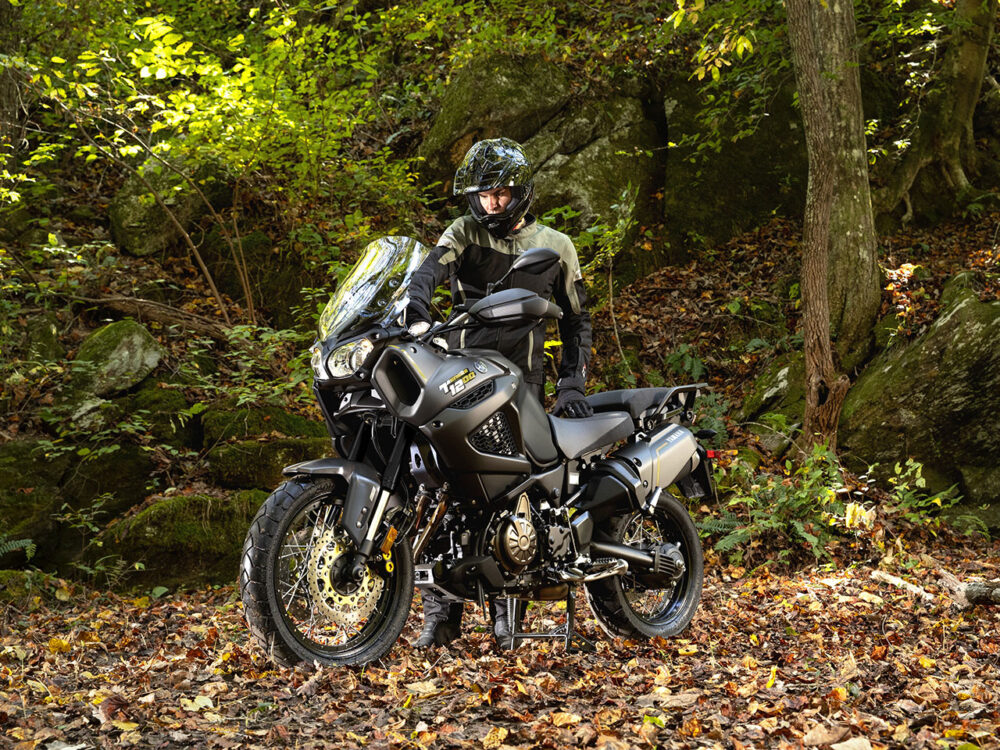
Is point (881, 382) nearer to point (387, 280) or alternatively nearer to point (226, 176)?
point (387, 280)

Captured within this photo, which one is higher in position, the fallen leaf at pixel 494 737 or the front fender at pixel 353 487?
the front fender at pixel 353 487

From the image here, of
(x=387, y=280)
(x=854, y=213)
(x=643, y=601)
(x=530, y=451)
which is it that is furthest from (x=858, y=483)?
(x=387, y=280)

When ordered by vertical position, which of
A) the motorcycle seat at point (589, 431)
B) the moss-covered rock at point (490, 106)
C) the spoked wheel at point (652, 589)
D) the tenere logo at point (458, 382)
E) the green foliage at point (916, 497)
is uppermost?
the moss-covered rock at point (490, 106)

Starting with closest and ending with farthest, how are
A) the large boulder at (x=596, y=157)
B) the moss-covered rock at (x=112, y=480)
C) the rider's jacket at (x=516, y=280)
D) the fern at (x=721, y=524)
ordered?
the rider's jacket at (x=516, y=280)
the fern at (x=721, y=524)
the moss-covered rock at (x=112, y=480)
the large boulder at (x=596, y=157)

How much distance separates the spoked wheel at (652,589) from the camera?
477 centimetres

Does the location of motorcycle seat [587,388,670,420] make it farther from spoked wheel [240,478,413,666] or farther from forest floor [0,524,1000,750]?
spoked wheel [240,478,413,666]

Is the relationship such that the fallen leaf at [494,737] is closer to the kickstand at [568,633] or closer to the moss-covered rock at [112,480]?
the kickstand at [568,633]

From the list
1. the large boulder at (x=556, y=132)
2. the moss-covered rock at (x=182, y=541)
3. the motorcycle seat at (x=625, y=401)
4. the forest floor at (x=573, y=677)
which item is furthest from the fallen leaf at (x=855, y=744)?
the large boulder at (x=556, y=132)

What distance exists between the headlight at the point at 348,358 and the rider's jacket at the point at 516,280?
843 mm

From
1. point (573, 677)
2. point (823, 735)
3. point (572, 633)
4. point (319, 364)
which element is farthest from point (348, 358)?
point (823, 735)

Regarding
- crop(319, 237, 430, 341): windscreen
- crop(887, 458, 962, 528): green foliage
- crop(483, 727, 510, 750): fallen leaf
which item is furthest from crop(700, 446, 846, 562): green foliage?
crop(483, 727, 510, 750): fallen leaf

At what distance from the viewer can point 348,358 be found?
12.3 ft

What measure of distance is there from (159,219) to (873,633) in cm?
835

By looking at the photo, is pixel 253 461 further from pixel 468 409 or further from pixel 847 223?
pixel 847 223
